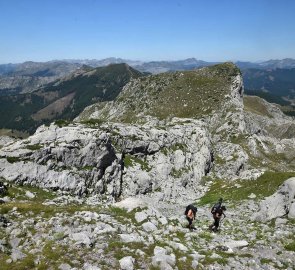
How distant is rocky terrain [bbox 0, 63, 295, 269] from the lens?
21.6m

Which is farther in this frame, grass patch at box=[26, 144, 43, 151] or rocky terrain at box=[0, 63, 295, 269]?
grass patch at box=[26, 144, 43, 151]

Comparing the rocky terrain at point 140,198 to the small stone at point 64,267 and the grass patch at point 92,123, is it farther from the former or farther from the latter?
the grass patch at point 92,123

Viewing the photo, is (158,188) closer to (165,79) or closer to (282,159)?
(282,159)

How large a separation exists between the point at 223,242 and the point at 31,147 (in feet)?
102

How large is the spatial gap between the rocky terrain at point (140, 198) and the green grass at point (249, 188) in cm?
21

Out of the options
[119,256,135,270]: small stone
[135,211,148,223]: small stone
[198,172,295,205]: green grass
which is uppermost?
[119,256,135,270]: small stone

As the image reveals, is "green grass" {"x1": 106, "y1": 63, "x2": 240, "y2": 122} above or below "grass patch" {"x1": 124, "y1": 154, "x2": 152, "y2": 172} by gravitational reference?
above

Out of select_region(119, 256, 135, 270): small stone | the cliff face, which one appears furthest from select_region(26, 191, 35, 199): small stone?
select_region(119, 256, 135, 270): small stone

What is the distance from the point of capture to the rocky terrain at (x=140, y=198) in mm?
21594

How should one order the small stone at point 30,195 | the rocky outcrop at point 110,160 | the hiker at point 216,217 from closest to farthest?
the hiker at point 216,217, the small stone at point 30,195, the rocky outcrop at point 110,160

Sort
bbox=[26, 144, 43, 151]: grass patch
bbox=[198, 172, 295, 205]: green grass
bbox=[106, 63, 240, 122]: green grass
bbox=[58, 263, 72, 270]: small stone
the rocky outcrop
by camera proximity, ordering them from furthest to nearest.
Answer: bbox=[106, 63, 240, 122]: green grass < bbox=[26, 144, 43, 151]: grass patch < the rocky outcrop < bbox=[198, 172, 295, 205]: green grass < bbox=[58, 263, 72, 270]: small stone

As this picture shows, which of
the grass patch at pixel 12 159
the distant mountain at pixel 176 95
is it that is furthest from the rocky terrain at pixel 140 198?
the distant mountain at pixel 176 95

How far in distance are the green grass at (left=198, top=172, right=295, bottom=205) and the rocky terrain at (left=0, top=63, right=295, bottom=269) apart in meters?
0.21

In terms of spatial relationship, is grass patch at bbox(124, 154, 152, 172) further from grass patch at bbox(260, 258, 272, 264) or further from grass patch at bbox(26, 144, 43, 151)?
grass patch at bbox(260, 258, 272, 264)
